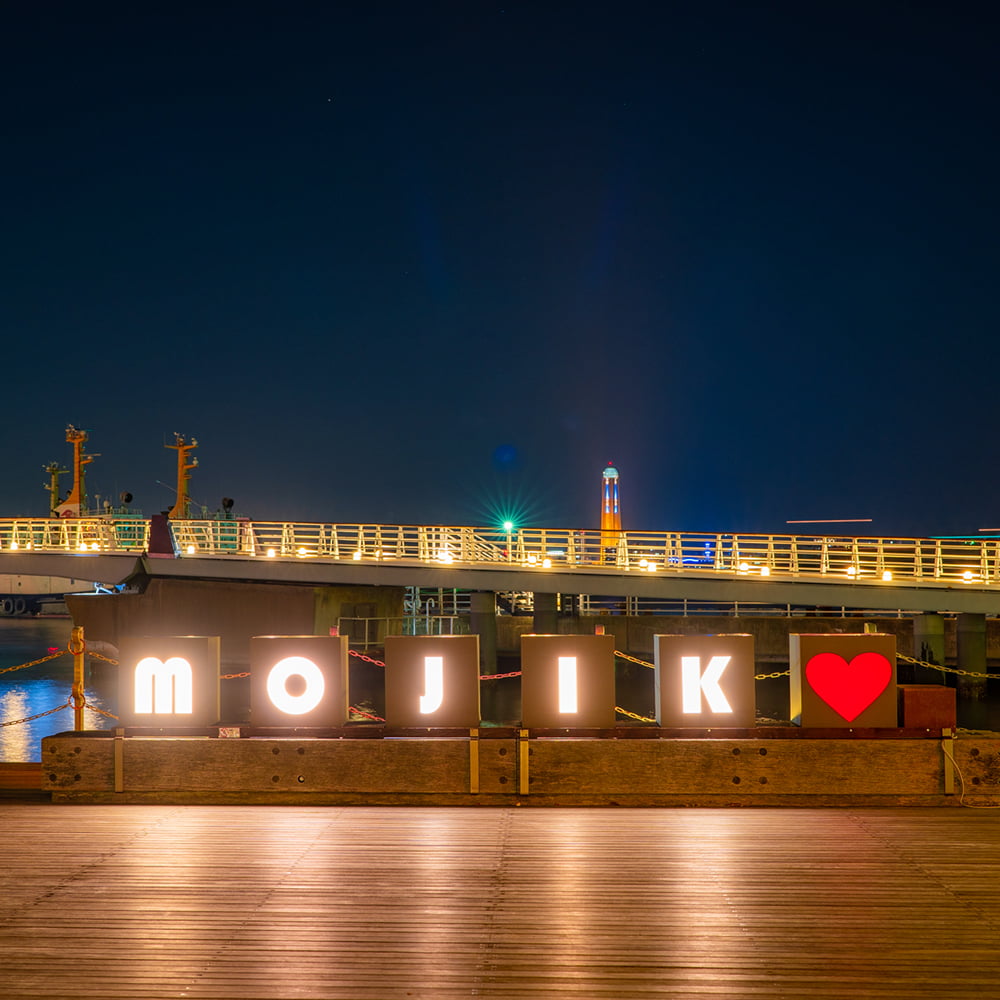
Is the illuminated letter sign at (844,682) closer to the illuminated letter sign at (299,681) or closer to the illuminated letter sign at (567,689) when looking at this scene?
the illuminated letter sign at (567,689)

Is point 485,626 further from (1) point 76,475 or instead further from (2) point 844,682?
(1) point 76,475

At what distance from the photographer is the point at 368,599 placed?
107 ft

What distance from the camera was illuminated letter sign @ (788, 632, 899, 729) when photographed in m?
8.71

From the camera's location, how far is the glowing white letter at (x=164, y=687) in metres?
9.24

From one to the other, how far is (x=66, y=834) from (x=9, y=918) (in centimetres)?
202

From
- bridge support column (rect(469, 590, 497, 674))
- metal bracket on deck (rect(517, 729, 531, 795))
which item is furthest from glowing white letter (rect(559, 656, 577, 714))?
bridge support column (rect(469, 590, 497, 674))

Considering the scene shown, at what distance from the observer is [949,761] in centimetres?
851

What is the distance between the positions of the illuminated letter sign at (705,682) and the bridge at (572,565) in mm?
16074

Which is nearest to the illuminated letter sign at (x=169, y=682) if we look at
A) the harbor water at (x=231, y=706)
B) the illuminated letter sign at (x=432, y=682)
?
the illuminated letter sign at (x=432, y=682)

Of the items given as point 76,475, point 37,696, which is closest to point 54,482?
point 76,475

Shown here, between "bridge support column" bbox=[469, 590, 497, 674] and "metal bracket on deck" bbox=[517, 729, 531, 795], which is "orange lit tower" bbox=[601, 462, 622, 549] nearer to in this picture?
"bridge support column" bbox=[469, 590, 497, 674]

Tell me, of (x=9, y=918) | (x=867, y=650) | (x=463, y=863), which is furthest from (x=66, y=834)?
(x=867, y=650)

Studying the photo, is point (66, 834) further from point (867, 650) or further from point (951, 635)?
point (951, 635)

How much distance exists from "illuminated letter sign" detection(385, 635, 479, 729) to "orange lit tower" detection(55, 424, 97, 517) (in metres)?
52.1
